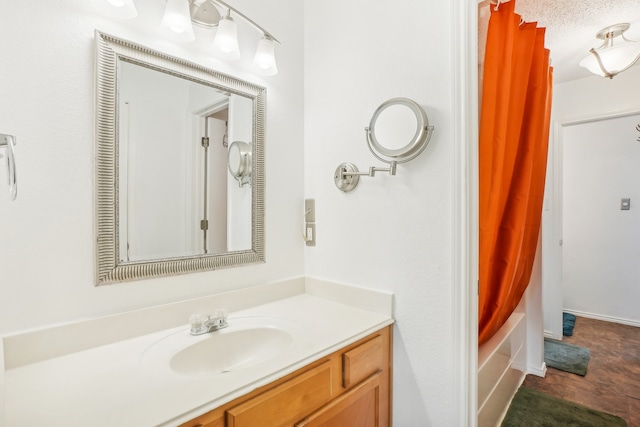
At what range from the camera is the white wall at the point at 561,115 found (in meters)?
2.49

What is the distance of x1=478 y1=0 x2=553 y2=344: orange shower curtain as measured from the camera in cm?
129

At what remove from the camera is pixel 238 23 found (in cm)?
134

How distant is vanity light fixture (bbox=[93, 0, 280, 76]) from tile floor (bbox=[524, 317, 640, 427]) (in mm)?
2594

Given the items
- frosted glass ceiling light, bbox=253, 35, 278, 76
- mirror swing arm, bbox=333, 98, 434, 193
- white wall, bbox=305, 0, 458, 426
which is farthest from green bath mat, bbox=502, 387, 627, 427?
frosted glass ceiling light, bbox=253, 35, 278, 76

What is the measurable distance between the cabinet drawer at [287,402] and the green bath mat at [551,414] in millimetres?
1375

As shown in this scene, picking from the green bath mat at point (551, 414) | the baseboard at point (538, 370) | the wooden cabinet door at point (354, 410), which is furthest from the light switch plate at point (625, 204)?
the wooden cabinet door at point (354, 410)

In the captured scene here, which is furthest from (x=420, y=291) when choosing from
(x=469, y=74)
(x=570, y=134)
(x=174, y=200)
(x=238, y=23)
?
(x=570, y=134)

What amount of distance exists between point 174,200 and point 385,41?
108 centimetres

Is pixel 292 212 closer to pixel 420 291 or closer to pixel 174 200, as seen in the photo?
pixel 174 200

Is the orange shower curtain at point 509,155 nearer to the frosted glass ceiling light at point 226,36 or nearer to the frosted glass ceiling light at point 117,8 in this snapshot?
the frosted glass ceiling light at point 226,36

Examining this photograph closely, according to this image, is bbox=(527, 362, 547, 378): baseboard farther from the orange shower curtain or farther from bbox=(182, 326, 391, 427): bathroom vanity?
bbox=(182, 326, 391, 427): bathroom vanity

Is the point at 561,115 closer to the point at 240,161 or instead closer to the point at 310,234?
the point at 310,234

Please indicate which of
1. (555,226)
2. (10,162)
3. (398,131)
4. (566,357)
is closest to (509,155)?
(398,131)

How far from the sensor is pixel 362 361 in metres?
1.09
